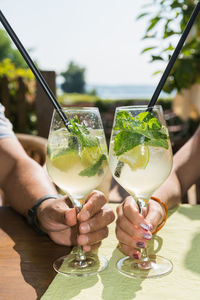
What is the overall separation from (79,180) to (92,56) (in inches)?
2742

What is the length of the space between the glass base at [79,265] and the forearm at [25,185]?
1.38 ft

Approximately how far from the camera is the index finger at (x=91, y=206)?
1028mm

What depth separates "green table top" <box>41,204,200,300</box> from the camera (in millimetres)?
789

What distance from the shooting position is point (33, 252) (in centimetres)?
105

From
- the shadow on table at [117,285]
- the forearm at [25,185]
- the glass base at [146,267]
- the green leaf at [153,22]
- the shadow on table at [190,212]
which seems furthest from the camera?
the green leaf at [153,22]

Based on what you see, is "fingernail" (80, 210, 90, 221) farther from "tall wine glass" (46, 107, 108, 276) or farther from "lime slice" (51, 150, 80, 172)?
"lime slice" (51, 150, 80, 172)

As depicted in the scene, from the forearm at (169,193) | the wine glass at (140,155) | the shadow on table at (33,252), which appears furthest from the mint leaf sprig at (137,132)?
the forearm at (169,193)

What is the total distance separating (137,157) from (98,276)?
326 mm

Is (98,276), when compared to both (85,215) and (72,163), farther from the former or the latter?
(72,163)

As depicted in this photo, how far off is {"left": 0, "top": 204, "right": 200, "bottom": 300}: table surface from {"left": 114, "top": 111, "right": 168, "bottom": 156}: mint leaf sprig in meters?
0.33

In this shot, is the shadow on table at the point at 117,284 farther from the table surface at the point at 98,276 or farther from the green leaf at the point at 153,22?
the green leaf at the point at 153,22

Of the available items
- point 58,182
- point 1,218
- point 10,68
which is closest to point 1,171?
point 1,218

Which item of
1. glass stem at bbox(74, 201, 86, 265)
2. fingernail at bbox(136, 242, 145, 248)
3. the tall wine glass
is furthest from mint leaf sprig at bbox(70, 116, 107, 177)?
fingernail at bbox(136, 242, 145, 248)

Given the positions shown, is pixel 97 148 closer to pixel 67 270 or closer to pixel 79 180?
pixel 79 180
